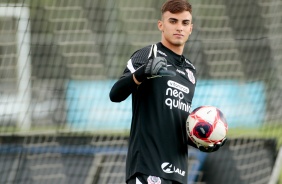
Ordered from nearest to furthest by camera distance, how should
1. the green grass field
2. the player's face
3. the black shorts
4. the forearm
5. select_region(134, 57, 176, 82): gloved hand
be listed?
select_region(134, 57, 176, 82): gloved hand, the forearm, the black shorts, the player's face, the green grass field

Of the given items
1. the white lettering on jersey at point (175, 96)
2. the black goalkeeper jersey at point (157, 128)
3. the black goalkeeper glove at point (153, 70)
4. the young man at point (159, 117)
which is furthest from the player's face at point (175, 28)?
the black goalkeeper glove at point (153, 70)

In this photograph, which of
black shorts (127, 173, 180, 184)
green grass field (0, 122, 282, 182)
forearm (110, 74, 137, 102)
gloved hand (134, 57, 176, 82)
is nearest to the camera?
gloved hand (134, 57, 176, 82)

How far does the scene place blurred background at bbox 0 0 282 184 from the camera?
7341 millimetres

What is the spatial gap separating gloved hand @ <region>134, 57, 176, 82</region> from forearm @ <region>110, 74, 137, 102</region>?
0.19ft

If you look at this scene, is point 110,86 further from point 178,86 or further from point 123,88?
point 123,88

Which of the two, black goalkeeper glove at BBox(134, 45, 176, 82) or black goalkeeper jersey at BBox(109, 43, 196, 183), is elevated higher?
black goalkeeper glove at BBox(134, 45, 176, 82)

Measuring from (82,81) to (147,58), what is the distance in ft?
12.2

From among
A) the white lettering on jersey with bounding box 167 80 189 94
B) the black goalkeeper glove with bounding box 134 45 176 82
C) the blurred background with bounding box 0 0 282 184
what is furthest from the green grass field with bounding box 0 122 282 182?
the black goalkeeper glove with bounding box 134 45 176 82

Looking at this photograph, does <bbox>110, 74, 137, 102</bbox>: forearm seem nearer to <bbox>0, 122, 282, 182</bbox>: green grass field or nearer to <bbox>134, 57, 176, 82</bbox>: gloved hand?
<bbox>134, 57, 176, 82</bbox>: gloved hand

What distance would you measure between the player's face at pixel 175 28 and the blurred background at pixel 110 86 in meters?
2.85

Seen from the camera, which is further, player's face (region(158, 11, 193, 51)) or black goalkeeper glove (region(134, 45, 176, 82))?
player's face (region(158, 11, 193, 51))

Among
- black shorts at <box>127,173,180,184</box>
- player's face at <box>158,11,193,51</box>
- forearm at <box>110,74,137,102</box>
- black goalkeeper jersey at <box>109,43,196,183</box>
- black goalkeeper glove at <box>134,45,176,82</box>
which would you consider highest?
player's face at <box>158,11,193,51</box>

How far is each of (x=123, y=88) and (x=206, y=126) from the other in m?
0.59

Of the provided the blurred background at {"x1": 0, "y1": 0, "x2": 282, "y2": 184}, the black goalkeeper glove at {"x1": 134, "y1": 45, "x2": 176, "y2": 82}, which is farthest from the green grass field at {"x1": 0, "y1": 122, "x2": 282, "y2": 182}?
the black goalkeeper glove at {"x1": 134, "y1": 45, "x2": 176, "y2": 82}
